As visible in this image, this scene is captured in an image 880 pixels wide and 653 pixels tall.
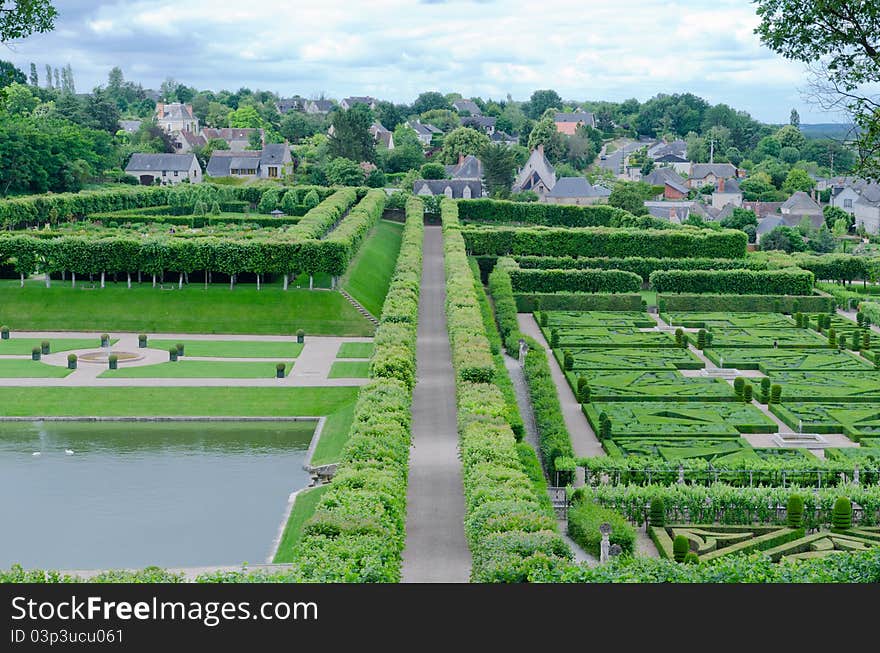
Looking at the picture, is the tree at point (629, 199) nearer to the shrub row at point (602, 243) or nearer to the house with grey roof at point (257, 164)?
the shrub row at point (602, 243)

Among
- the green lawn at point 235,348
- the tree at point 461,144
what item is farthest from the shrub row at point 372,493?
the tree at point 461,144

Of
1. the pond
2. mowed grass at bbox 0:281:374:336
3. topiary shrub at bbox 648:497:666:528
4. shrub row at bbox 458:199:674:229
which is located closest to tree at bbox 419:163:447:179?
Result: shrub row at bbox 458:199:674:229

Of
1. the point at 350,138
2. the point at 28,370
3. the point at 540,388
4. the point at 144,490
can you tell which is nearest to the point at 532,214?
the point at 350,138

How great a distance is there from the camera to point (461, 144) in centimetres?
16125

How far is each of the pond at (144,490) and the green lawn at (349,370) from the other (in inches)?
287

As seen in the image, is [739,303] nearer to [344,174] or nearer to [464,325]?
[464,325]

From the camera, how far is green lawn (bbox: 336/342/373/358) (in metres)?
58.6

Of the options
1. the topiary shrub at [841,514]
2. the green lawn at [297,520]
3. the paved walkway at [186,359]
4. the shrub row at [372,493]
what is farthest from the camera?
the paved walkway at [186,359]

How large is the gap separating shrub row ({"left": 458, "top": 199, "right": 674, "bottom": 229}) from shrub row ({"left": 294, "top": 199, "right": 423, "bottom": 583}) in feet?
225

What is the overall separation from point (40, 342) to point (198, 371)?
1219cm

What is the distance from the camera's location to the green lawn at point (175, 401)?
155ft

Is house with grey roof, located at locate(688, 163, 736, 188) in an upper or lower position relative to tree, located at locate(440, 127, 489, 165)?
lower

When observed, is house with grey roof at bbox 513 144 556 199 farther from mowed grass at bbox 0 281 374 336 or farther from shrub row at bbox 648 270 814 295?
mowed grass at bbox 0 281 374 336
